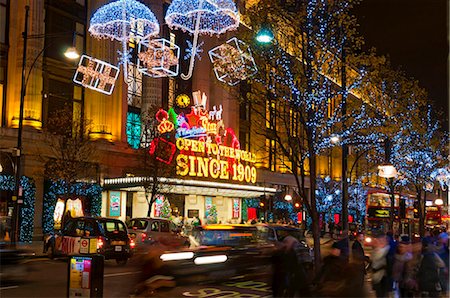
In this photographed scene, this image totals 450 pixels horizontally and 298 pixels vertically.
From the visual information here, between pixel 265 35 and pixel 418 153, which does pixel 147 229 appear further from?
pixel 418 153

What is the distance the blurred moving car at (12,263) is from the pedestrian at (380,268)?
8.24 metres

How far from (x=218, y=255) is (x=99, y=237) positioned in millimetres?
7462

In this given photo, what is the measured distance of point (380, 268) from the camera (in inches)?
407

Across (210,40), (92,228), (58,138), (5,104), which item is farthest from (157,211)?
(92,228)

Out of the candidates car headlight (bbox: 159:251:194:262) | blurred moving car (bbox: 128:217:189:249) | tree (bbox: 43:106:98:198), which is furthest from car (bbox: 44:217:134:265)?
tree (bbox: 43:106:98:198)

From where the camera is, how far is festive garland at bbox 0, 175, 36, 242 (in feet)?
103

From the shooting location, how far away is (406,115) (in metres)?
30.1

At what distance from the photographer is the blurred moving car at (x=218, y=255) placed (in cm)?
1307

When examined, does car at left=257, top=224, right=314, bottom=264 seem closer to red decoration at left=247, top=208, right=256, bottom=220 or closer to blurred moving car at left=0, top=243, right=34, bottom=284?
blurred moving car at left=0, top=243, right=34, bottom=284

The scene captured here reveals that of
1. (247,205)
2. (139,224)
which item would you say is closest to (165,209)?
(247,205)

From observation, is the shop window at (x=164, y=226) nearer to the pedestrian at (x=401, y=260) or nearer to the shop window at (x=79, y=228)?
the shop window at (x=79, y=228)

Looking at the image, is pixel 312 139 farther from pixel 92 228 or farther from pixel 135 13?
pixel 135 13

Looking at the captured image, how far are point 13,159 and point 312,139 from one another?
2104cm

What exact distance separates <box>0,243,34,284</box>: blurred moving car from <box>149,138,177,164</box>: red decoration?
22625 mm
